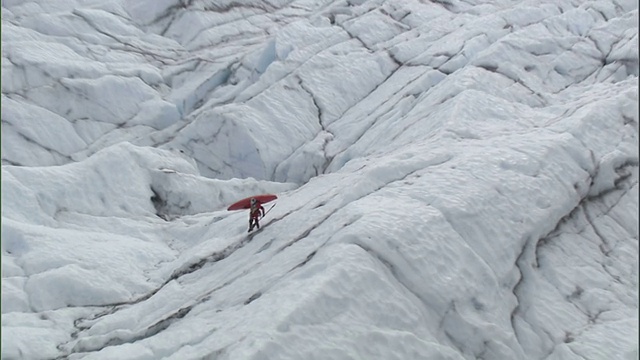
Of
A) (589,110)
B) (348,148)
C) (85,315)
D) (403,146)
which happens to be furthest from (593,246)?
(85,315)

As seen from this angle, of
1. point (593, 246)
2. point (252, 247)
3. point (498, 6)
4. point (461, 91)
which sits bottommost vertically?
point (252, 247)

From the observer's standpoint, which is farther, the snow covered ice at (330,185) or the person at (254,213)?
the person at (254,213)

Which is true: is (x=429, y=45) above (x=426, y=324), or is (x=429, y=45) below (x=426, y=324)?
above

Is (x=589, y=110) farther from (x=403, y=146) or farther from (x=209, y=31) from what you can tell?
(x=209, y=31)

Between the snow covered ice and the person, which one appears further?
the person

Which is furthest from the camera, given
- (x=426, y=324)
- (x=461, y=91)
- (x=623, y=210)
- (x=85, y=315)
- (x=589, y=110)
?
(x=461, y=91)

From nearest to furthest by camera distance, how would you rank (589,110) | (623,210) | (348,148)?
(623,210), (589,110), (348,148)

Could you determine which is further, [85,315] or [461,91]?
[461,91]

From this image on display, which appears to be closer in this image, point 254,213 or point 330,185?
point 254,213
